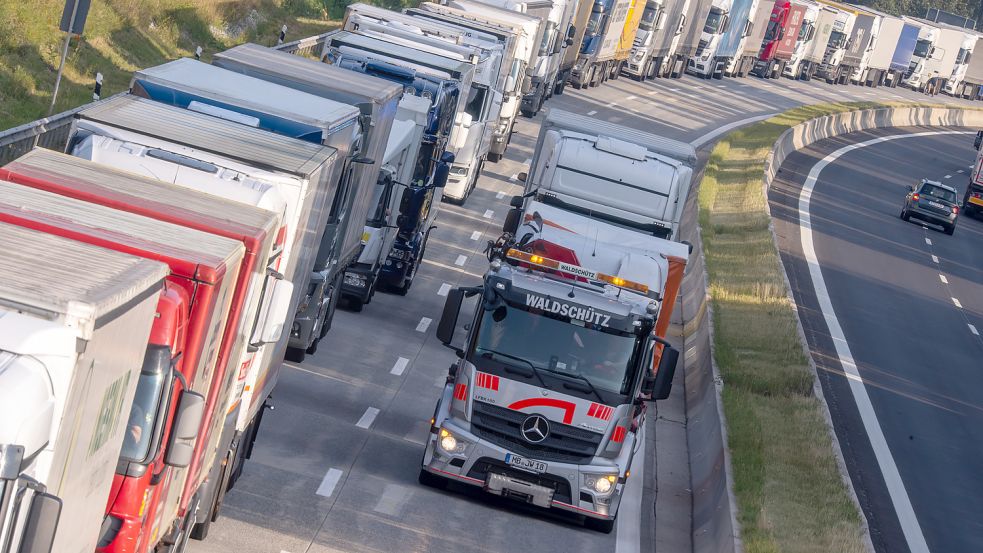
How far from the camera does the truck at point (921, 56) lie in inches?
4286

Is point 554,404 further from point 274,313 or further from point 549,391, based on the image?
point 274,313

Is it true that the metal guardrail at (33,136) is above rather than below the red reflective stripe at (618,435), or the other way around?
above

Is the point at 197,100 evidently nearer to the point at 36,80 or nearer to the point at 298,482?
the point at 298,482

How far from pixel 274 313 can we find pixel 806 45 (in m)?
87.7

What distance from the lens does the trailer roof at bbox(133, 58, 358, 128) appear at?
1419 centimetres

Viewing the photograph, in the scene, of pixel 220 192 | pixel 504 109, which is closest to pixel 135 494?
pixel 220 192

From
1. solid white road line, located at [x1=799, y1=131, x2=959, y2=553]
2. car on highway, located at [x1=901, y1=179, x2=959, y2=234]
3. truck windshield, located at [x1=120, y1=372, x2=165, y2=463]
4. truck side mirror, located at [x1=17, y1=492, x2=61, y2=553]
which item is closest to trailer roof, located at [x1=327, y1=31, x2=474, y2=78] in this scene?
solid white road line, located at [x1=799, y1=131, x2=959, y2=553]

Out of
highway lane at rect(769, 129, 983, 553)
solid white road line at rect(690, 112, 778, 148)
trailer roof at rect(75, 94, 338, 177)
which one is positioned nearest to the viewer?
trailer roof at rect(75, 94, 338, 177)

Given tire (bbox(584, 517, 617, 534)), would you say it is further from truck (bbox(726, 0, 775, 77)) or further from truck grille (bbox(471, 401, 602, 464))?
truck (bbox(726, 0, 775, 77))

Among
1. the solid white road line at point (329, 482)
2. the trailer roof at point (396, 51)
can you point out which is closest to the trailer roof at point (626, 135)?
the trailer roof at point (396, 51)

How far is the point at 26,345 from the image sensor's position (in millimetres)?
5879

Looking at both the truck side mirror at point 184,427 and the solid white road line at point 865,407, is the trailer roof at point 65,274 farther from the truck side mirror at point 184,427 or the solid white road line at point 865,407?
the solid white road line at point 865,407

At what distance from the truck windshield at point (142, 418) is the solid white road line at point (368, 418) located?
840 cm

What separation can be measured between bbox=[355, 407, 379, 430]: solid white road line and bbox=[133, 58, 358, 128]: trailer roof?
134 inches
